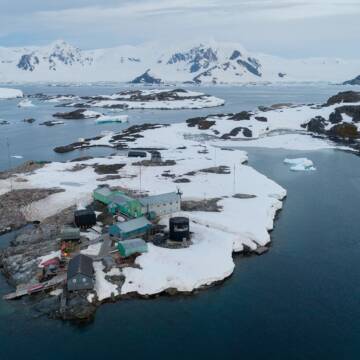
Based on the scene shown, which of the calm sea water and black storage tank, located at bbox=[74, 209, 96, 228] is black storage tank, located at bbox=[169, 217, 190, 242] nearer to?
the calm sea water

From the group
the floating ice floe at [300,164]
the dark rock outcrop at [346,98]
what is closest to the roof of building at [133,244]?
the floating ice floe at [300,164]

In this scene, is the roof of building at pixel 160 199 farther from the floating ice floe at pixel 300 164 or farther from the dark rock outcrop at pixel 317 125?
the dark rock outcrop at pixel 317 125

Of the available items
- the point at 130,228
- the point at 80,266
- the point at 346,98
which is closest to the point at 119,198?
the point at 130,228

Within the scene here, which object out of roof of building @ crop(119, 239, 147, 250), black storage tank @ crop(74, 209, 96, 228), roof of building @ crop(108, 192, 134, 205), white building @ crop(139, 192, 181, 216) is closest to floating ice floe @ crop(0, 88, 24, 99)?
roof of building @ crop(108, 192, 134, 205)

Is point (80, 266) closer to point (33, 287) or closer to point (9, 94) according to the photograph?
point (33, 287)

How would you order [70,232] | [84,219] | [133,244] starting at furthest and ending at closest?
1. [84,219]
2. [70,232]
3. [133,244]
